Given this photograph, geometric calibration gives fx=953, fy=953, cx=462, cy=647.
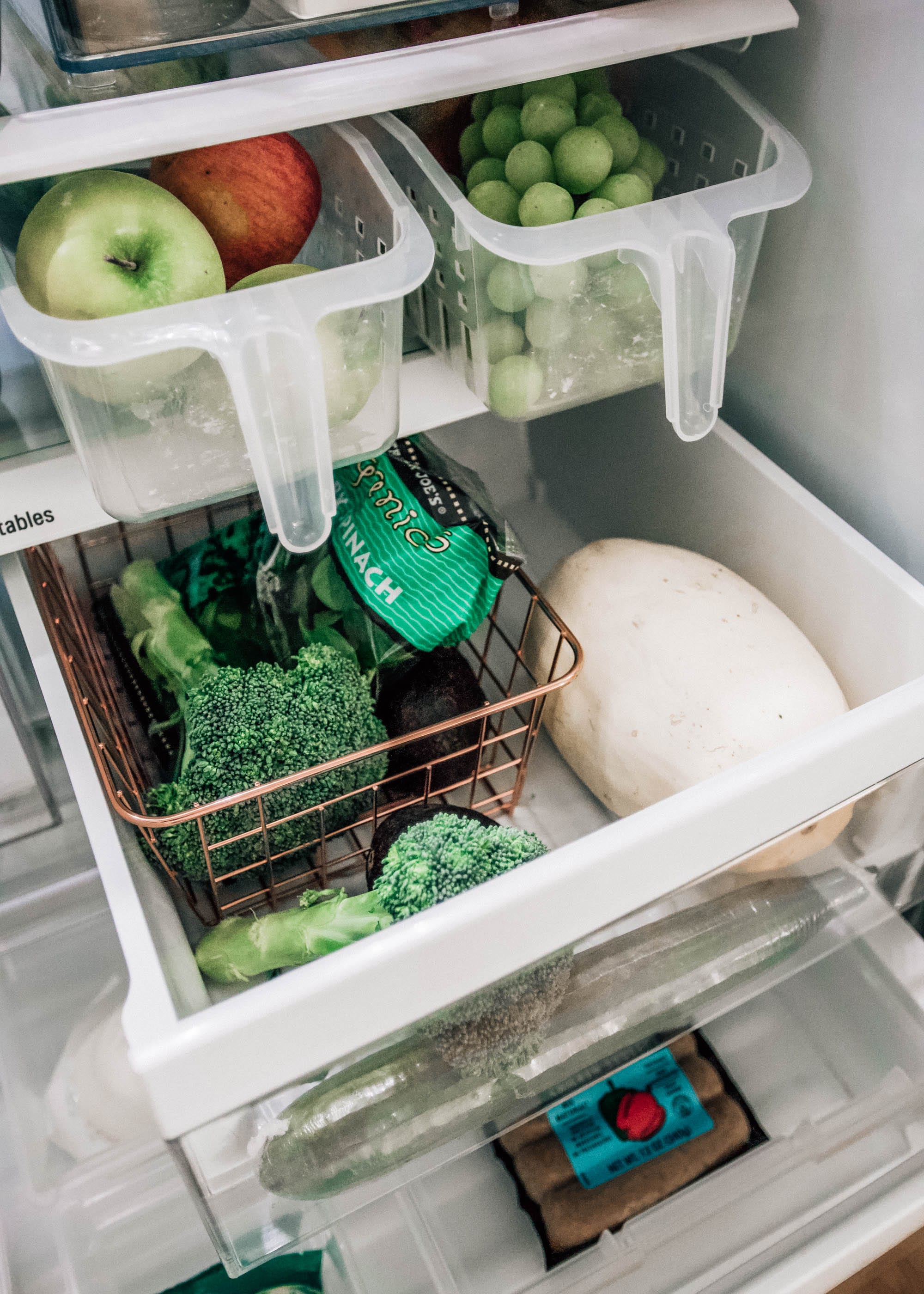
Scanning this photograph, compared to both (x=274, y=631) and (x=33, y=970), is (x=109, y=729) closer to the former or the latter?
(x=274, y=631)

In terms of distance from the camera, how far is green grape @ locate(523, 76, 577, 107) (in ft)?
2.24

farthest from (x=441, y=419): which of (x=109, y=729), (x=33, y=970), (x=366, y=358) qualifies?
(x=33, y=970)

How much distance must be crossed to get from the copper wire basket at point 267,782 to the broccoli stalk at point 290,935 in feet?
0.14

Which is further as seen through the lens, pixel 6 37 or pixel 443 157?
pixel 443 157

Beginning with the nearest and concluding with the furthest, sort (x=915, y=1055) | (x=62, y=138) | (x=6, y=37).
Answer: (x=62, y=138)
(x=6, y=37)
(x=915, y=1055)

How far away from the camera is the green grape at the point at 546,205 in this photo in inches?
25.9

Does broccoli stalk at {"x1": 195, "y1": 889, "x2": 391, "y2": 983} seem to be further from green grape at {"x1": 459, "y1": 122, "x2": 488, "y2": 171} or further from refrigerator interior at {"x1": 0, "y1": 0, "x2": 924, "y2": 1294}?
green grape at {"x1": 459, "y1": 122, "x2": 488, "y2": 171}

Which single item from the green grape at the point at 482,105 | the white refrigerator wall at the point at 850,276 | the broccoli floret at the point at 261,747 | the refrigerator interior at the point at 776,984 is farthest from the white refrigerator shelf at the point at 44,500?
the white refrigerator wall at the point at 850,276

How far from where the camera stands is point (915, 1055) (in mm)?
876

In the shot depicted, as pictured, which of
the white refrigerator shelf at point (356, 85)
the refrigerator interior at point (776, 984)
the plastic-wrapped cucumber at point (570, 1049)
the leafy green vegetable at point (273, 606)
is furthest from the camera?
the leafy green vegetable at point (273, 606)

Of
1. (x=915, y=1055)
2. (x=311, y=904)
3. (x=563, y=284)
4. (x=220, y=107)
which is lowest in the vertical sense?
(x=915, y=1055)

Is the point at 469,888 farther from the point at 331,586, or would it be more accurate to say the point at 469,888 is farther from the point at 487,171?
the point at 487,171

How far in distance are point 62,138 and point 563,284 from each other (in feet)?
1.05

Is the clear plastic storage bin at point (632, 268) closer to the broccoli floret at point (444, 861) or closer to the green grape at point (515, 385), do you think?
the green grape at point (515, 385)
